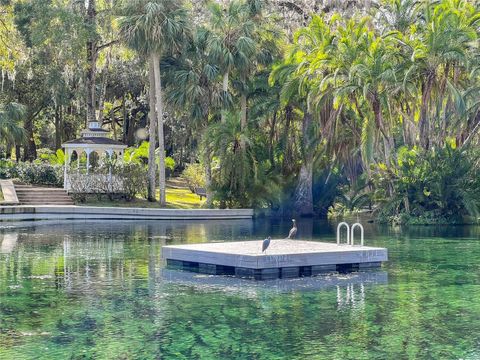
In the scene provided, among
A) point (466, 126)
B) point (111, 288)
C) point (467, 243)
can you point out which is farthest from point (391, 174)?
point (111, 288)

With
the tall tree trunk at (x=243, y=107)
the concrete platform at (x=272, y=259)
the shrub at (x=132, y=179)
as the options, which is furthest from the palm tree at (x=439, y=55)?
the concrete platform at (x=272, y=259)

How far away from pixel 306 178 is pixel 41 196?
603 inches

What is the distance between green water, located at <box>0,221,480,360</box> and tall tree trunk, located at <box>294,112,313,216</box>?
73.8ft

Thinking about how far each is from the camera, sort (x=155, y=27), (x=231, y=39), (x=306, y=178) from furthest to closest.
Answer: (x=306, y=178) → (x=231, y=39) → (x=155, y=27)

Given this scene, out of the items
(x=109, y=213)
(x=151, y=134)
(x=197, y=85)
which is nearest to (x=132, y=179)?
(x=151, y=134)

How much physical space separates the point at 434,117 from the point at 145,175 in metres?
16.4

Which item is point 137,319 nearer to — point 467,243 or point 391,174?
point 467,243

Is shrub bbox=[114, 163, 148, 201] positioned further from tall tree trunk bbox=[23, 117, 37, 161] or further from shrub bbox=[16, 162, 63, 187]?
tall tree trunk bbox=[23, 117, 37, 161]

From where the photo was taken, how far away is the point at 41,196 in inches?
1871

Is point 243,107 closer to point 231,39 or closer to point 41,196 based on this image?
point 231,39

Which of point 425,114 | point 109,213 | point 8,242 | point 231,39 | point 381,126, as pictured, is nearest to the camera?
point 8,242

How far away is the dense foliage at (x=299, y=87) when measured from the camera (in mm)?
44531

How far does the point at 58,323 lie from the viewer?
653 inches

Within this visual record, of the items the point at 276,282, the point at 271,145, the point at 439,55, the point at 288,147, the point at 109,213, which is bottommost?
the point at 276,282
